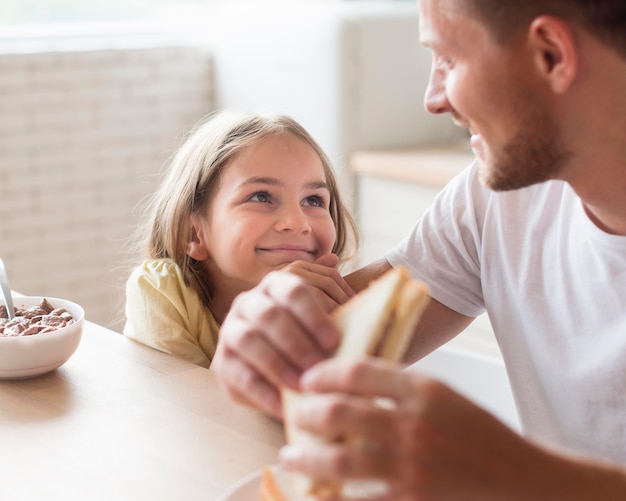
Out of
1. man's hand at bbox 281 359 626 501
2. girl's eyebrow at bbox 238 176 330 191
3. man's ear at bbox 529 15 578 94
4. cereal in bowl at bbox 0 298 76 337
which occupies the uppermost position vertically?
man's ear at bbox 529 15 578 94

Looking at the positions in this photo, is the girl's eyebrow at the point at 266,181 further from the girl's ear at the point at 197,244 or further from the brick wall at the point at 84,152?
the brick wall at the point at 84,152

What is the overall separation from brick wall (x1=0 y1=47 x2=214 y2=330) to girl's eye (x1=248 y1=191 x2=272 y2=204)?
5.60 feet

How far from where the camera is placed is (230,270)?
1721 mm

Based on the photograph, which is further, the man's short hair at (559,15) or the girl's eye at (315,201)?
the girl's eye at (315,201)

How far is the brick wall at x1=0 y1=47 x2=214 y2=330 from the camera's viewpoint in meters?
3.45

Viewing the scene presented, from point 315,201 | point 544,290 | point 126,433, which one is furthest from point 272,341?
point 315,201

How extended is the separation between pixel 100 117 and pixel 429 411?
3.12 metres

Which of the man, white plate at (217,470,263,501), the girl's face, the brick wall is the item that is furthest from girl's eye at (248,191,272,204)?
the brick wall

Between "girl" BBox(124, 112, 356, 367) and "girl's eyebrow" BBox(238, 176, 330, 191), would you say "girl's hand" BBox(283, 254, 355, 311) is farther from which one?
"girl's eyebrow" BBox(238, 176, 330, 191)

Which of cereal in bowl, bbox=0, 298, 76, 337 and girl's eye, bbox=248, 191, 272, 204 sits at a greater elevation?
girl's eye, bbox=248, 191, 272, 204

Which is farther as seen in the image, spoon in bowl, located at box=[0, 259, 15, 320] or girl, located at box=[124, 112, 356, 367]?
girl, located at box=[124, 112, 356, 367]

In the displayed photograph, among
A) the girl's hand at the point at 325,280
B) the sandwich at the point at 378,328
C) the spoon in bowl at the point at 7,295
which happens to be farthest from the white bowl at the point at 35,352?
the sandwich at the point at 378,328

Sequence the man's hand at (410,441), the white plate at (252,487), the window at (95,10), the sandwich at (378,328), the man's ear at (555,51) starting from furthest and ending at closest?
the window at (95,10), the man's ear at (555,51), the white plate at (252,487), the sandwich at (378,328), the man's hand at (410,441)

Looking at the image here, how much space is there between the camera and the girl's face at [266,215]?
166 centimetres
